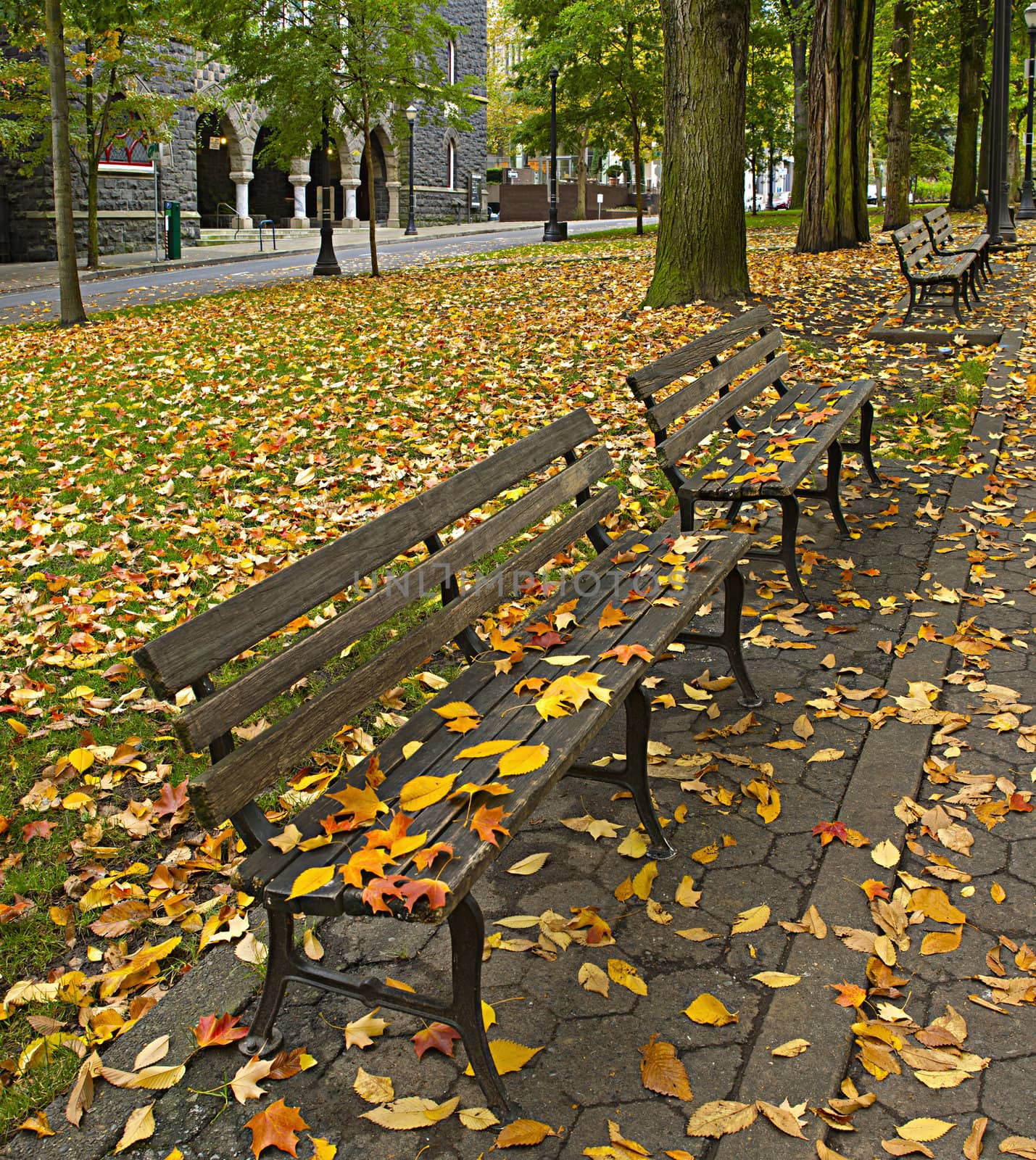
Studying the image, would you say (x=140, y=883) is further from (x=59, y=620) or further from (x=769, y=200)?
(x=769, y=200)

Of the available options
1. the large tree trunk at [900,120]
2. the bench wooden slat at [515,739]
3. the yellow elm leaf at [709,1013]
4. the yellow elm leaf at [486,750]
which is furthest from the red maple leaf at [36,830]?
the large tree trunk at [900,120]

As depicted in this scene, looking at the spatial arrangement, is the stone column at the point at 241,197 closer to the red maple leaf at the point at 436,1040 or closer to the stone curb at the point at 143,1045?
the stone curb at the point at 143,1045

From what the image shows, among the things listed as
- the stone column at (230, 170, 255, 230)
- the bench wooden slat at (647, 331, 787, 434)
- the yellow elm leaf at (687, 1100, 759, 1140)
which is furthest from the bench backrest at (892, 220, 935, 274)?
the stone column at (230, 170, 255, 230)

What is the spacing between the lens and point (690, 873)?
3.18 metres

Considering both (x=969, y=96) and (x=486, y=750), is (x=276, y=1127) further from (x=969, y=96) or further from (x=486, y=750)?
(x=969, y=96)

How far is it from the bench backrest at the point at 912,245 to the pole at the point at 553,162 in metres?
14.7

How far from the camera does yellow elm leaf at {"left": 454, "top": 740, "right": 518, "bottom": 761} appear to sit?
2.69 m

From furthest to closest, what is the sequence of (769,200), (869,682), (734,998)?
(769,200) → (869,682) → (734,998)

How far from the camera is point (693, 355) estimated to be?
18.9 feet

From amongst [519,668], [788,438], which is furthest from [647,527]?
[519,668]

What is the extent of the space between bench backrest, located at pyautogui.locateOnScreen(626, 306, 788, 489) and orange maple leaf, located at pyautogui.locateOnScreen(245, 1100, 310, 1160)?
2.94 m

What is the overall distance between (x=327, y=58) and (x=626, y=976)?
16.5 metres

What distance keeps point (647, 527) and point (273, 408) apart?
3.96m

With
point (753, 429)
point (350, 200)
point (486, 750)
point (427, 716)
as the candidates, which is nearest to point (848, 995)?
point (486, 750)
